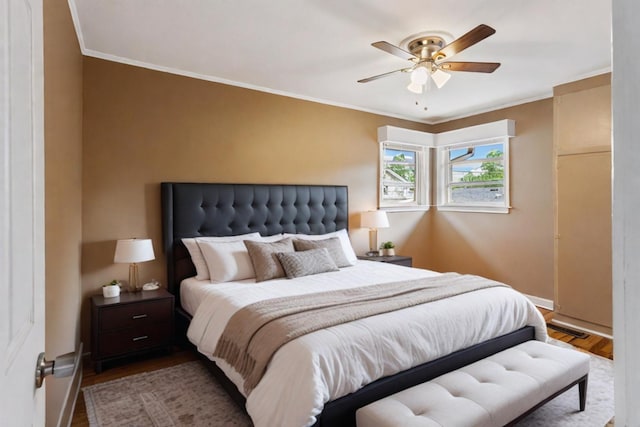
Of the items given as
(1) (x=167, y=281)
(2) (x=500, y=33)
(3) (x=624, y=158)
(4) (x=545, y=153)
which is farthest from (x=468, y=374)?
(4) (x=545, y=153)

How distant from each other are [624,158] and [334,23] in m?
2.64

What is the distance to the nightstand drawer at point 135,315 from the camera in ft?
9.34

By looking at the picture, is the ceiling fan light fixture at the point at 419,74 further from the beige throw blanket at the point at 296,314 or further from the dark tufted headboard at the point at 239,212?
the dark tufted headboard at the point at 239,212

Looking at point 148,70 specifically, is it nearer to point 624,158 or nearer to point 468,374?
point 468,374

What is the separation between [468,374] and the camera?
2.04 meters

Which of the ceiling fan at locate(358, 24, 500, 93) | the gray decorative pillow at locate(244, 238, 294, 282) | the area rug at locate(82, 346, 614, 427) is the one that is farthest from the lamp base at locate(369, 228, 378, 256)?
the area rug at locate(82, 346, 614, 427)

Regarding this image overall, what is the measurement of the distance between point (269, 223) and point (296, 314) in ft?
6.49

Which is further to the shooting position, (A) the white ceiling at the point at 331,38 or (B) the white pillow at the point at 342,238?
(B) the white pillow at the point at 342,238

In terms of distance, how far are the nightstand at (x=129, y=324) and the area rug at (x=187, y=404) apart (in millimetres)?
243

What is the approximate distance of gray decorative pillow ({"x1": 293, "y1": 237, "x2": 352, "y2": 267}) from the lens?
3.73 meters

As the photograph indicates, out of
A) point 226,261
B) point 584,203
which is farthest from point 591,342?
point 226,261

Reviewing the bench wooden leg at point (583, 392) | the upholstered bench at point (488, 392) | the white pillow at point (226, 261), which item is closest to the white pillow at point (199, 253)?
the white pillow at point (226, 261)
